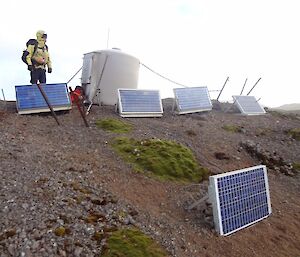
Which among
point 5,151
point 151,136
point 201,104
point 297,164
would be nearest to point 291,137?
point 297,164

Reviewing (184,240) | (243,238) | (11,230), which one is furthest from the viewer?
(243,238)

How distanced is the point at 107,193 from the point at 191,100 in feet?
33.4

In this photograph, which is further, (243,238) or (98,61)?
(98,61)

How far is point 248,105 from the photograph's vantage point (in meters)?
20.0

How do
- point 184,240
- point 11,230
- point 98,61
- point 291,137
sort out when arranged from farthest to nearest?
point 98,61
point 291,137
point 184,240
point 11,230

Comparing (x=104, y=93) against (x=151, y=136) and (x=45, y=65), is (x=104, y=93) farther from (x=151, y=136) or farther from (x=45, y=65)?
(x=151, y=136)

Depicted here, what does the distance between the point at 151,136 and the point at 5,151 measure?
513 cm

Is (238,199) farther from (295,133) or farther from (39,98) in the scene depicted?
(39,98)

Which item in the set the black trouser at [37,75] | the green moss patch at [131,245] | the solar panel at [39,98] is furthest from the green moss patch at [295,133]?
the green moss patch at [131,245]

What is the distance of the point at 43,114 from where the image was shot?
48.6 feet

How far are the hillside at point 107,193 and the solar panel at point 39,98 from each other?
0.36m

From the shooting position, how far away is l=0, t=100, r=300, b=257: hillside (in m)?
7.06

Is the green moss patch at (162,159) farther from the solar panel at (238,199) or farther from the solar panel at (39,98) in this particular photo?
the solar panel at (39,98)

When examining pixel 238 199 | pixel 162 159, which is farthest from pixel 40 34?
pixel 238 199
